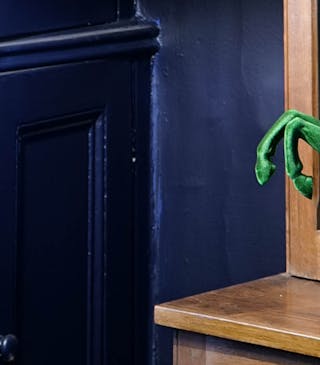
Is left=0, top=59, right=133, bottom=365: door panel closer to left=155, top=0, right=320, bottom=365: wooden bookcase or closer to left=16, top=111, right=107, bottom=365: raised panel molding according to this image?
left=16, top=111, right=107, bottom=365: raised panel molding

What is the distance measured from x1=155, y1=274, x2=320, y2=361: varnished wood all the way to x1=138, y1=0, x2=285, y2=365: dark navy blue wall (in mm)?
391

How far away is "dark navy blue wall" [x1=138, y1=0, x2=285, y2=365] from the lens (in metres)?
1.66

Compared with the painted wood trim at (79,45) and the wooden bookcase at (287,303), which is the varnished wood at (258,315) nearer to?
the wooden bookcase at (287,303)

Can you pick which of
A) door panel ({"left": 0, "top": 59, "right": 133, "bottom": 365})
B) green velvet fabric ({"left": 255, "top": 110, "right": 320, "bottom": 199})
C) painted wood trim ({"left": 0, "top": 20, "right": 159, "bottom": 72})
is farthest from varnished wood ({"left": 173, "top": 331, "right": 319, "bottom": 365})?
painted wood trim ({"left": 0, "top": 20, "right": 159, "bottom": 72})

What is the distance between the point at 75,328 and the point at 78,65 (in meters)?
0.51

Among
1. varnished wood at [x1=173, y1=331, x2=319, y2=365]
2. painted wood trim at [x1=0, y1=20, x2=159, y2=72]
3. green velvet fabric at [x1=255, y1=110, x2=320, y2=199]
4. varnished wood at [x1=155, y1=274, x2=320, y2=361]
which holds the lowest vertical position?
varnished wood at [x1=173, y1=331, x2=319, y2=365]

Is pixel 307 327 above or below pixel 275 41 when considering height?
below

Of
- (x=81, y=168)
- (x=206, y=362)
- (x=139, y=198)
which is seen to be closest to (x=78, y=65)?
(x=81, y=168)

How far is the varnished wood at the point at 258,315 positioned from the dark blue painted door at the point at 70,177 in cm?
48

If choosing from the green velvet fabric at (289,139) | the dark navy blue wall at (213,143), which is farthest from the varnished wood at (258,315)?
the dark navy blue wall at (213,143)

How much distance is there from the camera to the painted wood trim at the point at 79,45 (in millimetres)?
1562

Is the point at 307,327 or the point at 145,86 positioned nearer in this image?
the point at 307,327

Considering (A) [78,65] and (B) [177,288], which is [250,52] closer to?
(A) [78,65]

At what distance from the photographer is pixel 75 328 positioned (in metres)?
1.74
